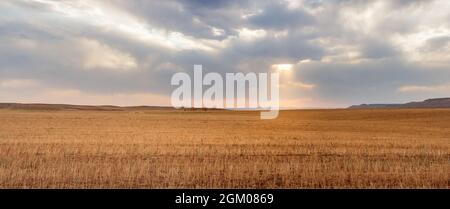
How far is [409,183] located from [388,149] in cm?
978

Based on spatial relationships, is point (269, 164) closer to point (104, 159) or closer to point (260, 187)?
point (260, 187)

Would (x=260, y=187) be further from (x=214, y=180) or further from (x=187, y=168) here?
(x=187, y=168)

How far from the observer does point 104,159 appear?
638 inches

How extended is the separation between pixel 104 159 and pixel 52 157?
242cm

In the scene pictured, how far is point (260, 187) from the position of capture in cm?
1125

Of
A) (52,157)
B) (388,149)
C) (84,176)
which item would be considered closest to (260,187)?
(84,176)

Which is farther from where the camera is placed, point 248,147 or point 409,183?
point 248,147

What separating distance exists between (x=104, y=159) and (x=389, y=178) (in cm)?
1092

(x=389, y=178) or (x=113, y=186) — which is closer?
(x=113, y=186)
